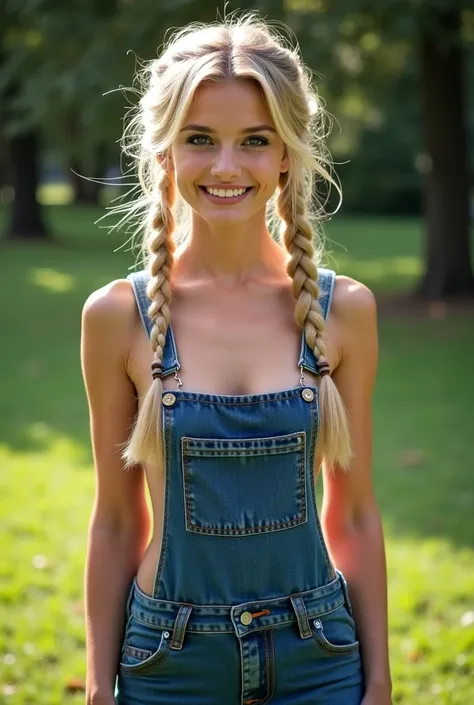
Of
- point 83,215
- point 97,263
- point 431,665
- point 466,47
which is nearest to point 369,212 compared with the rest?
point 83,215

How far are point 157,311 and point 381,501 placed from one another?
4671 millimetres

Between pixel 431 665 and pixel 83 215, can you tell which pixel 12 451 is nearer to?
pixel 431 665

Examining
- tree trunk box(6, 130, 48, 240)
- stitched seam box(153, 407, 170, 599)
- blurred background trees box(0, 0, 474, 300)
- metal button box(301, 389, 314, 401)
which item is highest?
tree trunk box(6, 130, 48, 240)

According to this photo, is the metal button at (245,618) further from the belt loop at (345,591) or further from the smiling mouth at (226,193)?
the smiling mouth at (226,193)

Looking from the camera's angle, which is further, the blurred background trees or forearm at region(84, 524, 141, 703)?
the blurred background trees

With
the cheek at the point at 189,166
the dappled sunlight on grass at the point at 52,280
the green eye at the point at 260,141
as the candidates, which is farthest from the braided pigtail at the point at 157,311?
the dappled sunlight on grass at the point at 52,280

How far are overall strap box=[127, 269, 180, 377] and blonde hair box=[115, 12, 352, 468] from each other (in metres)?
0.02

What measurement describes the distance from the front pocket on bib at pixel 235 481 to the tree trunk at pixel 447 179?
12.1 metres

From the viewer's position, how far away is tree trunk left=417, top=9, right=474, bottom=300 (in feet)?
46.0

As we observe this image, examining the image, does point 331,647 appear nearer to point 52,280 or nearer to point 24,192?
point 52,280

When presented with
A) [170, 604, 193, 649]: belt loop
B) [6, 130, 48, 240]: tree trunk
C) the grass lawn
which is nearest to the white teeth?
[170, 604, 193, 649]: belt loop

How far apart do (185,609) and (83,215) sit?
3563 cm

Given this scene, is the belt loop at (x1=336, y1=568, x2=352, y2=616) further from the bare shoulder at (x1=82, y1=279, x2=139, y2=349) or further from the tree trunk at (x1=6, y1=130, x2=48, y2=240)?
the tree trunk at (x1=6, y1=130, x2=48, y2=240)

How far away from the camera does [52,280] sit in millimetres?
18109
